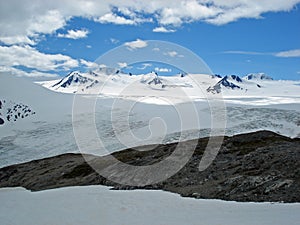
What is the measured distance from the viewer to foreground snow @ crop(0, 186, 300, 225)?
52.3 feet

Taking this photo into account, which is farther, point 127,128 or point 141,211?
point 127,128

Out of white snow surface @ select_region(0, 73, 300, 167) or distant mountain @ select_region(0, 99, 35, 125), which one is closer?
white snow surface @ select_region(0, 73, 300, 167)

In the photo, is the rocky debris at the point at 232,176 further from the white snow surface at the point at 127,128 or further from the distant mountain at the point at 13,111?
the distant mountain at the point at 13,111

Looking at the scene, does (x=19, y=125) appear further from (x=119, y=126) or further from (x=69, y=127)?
(x=119, y=126)

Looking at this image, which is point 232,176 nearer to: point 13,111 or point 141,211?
point 141,211

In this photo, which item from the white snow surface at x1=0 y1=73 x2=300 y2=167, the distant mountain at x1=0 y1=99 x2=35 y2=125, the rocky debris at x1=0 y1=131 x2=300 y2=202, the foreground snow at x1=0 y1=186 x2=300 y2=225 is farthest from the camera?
the distant mountain at x1=0 y1=99 x2=35 y2=125

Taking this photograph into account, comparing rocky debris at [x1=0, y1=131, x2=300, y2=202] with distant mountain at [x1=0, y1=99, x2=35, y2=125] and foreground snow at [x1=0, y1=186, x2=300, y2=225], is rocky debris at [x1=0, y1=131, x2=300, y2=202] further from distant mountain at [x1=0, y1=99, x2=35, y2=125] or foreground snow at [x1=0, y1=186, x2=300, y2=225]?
distant mountain at [x1=0, y1=99, x2=35, y2=125]

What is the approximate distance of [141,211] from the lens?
64.1 feet

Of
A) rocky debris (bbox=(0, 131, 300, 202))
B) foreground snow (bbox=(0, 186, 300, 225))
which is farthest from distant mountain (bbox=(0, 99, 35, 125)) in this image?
foreground snow (bbox=(0, 186, 300, 225))

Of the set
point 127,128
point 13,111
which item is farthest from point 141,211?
point 13,111

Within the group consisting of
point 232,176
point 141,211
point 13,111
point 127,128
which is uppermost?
point 13,111

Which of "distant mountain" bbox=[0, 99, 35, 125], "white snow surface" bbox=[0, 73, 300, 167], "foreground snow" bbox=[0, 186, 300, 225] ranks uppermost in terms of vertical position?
"distant mountain" bbox=[0, 99, 35, 125]

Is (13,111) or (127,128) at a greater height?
(13,111)

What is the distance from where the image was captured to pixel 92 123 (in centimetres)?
11819
